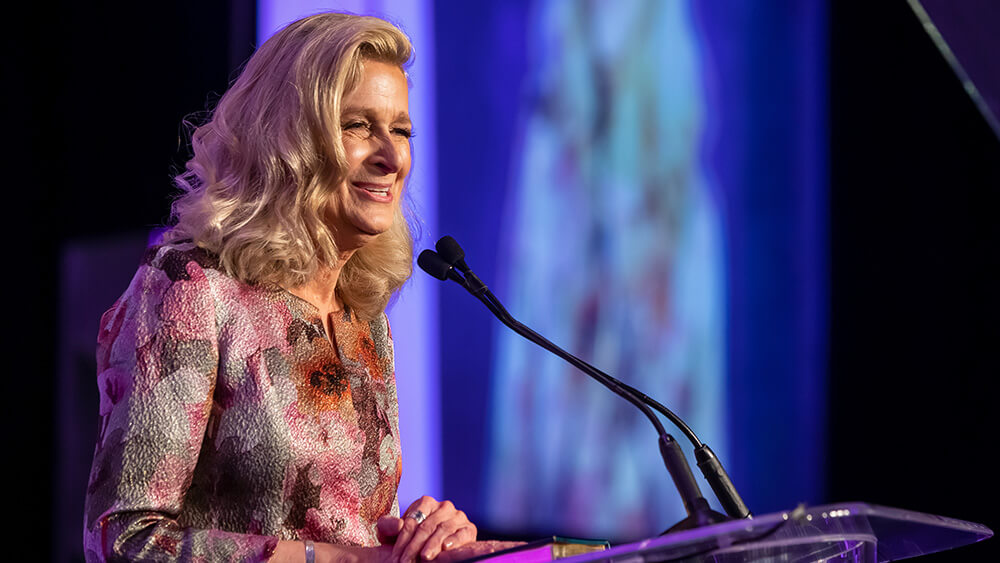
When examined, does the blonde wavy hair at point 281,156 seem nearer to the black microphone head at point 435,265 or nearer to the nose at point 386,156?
the nose at point 386,156

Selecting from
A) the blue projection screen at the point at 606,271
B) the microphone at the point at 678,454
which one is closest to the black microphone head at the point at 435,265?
the microphone at the point at 678,454

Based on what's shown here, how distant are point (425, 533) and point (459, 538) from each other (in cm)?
5

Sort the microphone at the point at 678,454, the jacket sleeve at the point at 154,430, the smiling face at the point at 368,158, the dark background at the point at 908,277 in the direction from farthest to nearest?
the dark background at the point at 908,277 → the smiling face at the point at 368,158 → the jacket sleeve at the point at 154,430 → the microphone at the point at 678,454

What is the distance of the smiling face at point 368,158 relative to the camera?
1.50 m

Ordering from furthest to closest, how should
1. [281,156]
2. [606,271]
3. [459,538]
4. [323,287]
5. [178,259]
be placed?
1. [606,271]
2. [323,287]
3. [281,156]
4. [178,259]
5. [459,538]

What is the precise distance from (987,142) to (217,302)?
1956 millimetres

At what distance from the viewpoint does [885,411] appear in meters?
2.45

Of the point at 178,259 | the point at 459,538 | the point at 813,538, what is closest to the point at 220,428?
the point at 178,259

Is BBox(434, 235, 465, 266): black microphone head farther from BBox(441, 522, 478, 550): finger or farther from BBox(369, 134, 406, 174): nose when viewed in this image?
BBox(441, 522, 478, 550): finger

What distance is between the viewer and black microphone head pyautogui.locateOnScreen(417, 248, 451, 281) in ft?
4.42

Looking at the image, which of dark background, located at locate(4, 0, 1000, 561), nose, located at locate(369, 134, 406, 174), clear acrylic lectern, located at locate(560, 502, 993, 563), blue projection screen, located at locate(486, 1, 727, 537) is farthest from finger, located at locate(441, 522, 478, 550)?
blue projection screen, located at locate(486, 1, 727, 537)

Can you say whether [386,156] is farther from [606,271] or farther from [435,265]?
[606,271]

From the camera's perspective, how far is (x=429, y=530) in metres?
1.21

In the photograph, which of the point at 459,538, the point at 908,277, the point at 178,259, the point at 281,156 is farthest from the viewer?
the point at 908,277
